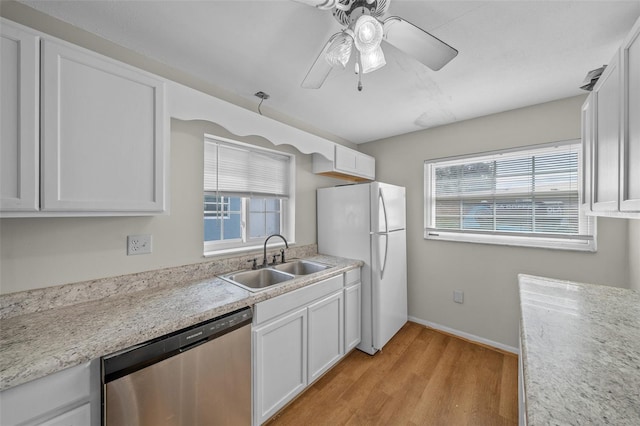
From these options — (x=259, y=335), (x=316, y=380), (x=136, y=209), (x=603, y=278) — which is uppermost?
(x=136, y=209)

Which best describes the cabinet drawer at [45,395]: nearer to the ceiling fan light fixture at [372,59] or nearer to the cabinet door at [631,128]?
the ceiling fan light fixture at [372,59]

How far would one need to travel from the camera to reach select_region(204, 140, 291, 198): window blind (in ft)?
6.75

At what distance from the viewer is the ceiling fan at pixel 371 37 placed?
1052 millimetres

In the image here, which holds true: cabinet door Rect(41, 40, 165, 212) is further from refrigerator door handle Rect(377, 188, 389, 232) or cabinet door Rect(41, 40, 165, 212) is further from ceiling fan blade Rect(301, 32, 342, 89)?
refrigerator door handle Rect(377, 188, 389, 232)

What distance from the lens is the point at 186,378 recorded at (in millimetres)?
1174

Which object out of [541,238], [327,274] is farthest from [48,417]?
[541,238]

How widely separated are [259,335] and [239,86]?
186 centimetres

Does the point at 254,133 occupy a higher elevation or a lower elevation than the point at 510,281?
higher

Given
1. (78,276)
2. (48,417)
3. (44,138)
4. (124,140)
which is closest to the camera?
(48,417)

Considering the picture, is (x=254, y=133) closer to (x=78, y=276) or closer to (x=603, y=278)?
(x=78, y=276)

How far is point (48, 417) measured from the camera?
86 centimetres

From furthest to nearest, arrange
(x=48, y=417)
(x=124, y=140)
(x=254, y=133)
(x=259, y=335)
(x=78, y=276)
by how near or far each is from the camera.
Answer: (x=254, y=133)
(x=259, y=335)
(x=78, y=276)
(x=124, y=140)
(x=48, y=417)

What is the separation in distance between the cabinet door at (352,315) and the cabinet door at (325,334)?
0.21 feet

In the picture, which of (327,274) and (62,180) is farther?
(327,274)
